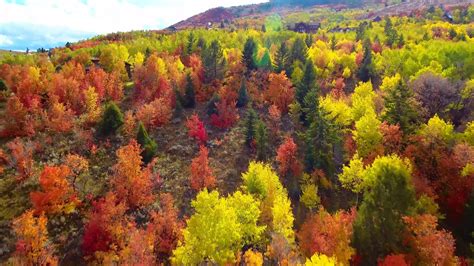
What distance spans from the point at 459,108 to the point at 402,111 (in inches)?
646

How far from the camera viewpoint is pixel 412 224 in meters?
41.2

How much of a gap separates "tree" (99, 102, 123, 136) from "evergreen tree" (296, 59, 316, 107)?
1515 inches

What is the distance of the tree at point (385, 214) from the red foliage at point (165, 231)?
2376 cm

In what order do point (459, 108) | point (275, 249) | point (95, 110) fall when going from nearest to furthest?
point (275, 249)
point (459, 108)
point (95, 110)

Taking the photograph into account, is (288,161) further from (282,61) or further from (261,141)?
(282,61)

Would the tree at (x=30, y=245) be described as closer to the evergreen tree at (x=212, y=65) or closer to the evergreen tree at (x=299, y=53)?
the evergreen tree at (x=212, y=65)

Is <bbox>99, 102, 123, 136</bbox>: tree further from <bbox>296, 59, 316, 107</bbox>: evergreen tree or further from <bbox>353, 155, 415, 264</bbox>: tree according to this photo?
<bbox>353, 155, 415, 264</bbox>: tree

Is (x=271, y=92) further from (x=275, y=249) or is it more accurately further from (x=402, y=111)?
(x=275, y=249)

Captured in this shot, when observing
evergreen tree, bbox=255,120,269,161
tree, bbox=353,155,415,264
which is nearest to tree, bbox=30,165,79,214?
evergreen tree, bbox=255,120,269,161

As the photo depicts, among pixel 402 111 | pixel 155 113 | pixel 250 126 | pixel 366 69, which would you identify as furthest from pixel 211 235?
pixel 366 69

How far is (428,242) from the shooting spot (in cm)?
3878

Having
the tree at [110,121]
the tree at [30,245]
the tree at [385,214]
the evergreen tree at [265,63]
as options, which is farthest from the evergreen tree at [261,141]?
the tree at [30,245]

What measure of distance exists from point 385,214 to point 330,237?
7.08m

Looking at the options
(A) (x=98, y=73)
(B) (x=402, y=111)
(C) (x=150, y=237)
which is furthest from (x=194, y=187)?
(A) (x=98, y=73)
